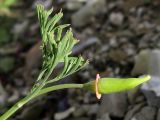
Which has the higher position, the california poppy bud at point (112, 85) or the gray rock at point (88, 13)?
the california poppy bud at point (112, 85)

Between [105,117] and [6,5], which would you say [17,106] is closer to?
[105,117]

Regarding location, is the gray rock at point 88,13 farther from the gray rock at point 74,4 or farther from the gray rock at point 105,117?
the gray rock at point 105,117

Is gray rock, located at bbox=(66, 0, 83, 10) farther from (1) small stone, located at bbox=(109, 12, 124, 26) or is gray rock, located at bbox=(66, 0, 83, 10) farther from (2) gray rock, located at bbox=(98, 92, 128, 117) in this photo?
(2) gray rock, located at bbox=(98, 92, 128, 117)

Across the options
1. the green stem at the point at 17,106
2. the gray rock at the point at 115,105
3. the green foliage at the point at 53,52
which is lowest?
the gray rock at the point at 115,105

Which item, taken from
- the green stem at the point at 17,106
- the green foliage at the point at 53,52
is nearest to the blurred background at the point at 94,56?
the green foliage at the point at 53,52

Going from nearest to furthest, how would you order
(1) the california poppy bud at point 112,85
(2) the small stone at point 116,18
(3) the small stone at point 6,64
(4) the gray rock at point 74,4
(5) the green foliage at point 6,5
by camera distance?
(1) the california poppy bud at point 112,85 → (2) the small stone at point 116,18 → (3) the small stone at point 6,64 → (4) the gray rock at point 74,4 → (5) the green foliage at point 6,5

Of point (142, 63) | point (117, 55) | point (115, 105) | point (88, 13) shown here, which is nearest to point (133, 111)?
point (115, 105)

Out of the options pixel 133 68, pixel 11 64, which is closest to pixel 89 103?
pixel 133 68

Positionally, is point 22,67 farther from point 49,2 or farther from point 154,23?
point 154,23
